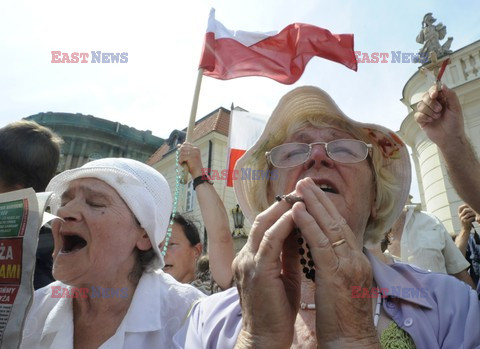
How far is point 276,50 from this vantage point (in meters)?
4.79

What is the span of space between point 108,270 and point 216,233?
99 cm

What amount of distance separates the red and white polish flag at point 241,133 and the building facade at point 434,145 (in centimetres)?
612

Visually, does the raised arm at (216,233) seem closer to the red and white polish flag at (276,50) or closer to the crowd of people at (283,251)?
the crowd of people at (283,251)

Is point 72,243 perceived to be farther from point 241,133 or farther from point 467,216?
point 467,216

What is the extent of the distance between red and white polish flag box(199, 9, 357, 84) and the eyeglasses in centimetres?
274

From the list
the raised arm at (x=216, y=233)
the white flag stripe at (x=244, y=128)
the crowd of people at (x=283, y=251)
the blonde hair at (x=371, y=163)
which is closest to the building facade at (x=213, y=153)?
the white flag stripe at (x=244, y=128)

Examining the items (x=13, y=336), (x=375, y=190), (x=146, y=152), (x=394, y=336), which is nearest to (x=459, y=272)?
(x=375, y=190)

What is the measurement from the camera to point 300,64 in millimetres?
4746

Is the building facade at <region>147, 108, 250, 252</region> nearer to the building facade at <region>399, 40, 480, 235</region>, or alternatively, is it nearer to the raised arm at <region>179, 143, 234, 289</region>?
the building facade at <region>399, 40, 480, 235</region>

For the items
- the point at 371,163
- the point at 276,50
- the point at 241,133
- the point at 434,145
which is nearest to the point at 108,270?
the point at 371,163

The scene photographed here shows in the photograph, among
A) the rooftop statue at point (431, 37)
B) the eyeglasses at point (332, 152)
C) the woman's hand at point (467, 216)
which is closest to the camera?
the eyeglasses at point (332, 152)

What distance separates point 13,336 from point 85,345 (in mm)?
604

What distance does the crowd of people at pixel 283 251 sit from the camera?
1.09m

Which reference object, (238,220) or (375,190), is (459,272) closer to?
(375,190)
